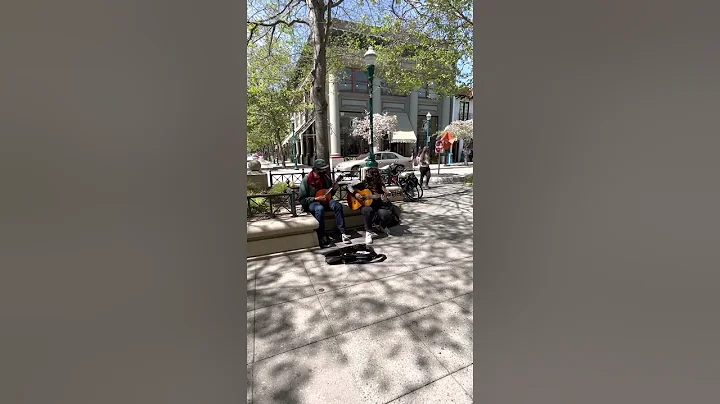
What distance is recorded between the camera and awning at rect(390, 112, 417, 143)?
30.7m

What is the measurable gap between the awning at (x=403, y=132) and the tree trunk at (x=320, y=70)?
2282 cm

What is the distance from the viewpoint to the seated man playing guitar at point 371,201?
21.2ft

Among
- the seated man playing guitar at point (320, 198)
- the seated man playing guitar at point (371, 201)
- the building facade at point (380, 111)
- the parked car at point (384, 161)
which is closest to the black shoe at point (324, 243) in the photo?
the seated man playing guitar at point (320, 198)

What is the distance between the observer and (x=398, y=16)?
9.84 m

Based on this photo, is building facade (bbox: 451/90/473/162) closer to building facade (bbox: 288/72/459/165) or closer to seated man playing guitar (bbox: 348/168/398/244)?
building facade (bbox: 288/72/459/165)

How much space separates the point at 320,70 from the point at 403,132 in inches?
944

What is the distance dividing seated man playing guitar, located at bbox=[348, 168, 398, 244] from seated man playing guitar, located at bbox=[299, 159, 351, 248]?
0.51 metres

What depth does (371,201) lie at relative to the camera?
6.58m

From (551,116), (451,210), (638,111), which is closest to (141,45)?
(551,116)

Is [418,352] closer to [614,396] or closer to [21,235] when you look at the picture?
[614,396]

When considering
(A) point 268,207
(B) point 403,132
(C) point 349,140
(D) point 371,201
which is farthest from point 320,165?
(B) point 403,132

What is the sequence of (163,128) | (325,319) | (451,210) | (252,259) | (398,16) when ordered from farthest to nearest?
(398,16) → (451,210) → (252,259) → (325,319) → (163,128)

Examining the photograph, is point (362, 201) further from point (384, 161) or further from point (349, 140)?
point (349, 140)

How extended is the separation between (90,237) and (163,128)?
419 mm
